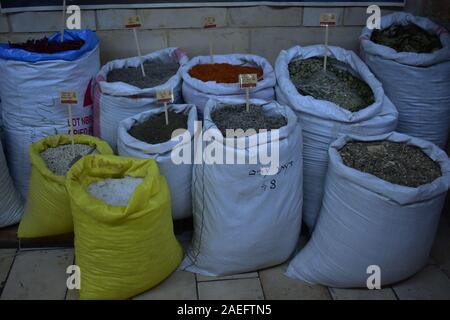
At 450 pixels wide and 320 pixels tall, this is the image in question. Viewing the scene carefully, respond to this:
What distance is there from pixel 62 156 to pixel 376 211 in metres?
1.37

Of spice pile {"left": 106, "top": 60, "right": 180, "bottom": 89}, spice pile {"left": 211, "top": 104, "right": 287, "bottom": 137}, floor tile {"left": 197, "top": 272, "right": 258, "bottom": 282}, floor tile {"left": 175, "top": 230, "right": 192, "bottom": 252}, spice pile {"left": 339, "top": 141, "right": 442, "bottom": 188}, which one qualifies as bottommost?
floor tile {"left": 175, "top": 230, "right": 192, "bottom": 252}

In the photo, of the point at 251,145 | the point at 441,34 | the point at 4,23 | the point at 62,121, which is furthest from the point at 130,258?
the point at 441,34

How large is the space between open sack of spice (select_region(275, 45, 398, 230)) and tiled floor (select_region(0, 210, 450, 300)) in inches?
14.5

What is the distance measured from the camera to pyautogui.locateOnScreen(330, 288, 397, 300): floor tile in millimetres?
1851

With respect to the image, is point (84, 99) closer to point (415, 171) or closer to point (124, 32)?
point (124, 32)

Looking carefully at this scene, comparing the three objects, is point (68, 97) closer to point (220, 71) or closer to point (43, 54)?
point (43, 54)

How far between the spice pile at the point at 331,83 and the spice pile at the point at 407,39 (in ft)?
0.80

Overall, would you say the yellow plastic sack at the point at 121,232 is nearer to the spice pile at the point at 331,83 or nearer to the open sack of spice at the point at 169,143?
the open sack of spice at the point at 169,143

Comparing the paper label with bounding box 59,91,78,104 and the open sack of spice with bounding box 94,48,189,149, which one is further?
the open sack of spice with bounding box 94,48,189,149

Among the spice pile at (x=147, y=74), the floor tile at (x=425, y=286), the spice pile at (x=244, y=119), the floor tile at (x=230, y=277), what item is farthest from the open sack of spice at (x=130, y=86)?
the floor tile at (x=425, y=286)

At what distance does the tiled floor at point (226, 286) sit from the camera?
1860 mm

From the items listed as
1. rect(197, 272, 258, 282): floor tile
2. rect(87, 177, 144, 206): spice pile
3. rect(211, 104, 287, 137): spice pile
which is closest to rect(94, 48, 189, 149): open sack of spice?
rect(211, 104, 287, 137): spice pile

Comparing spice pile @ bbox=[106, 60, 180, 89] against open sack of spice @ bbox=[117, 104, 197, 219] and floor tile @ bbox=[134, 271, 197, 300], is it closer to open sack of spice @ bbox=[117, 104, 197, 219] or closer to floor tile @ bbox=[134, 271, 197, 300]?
open sack of spice @ bbox=[117, 104, 197, 219]

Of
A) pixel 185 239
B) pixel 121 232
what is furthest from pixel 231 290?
pixel 121 232
